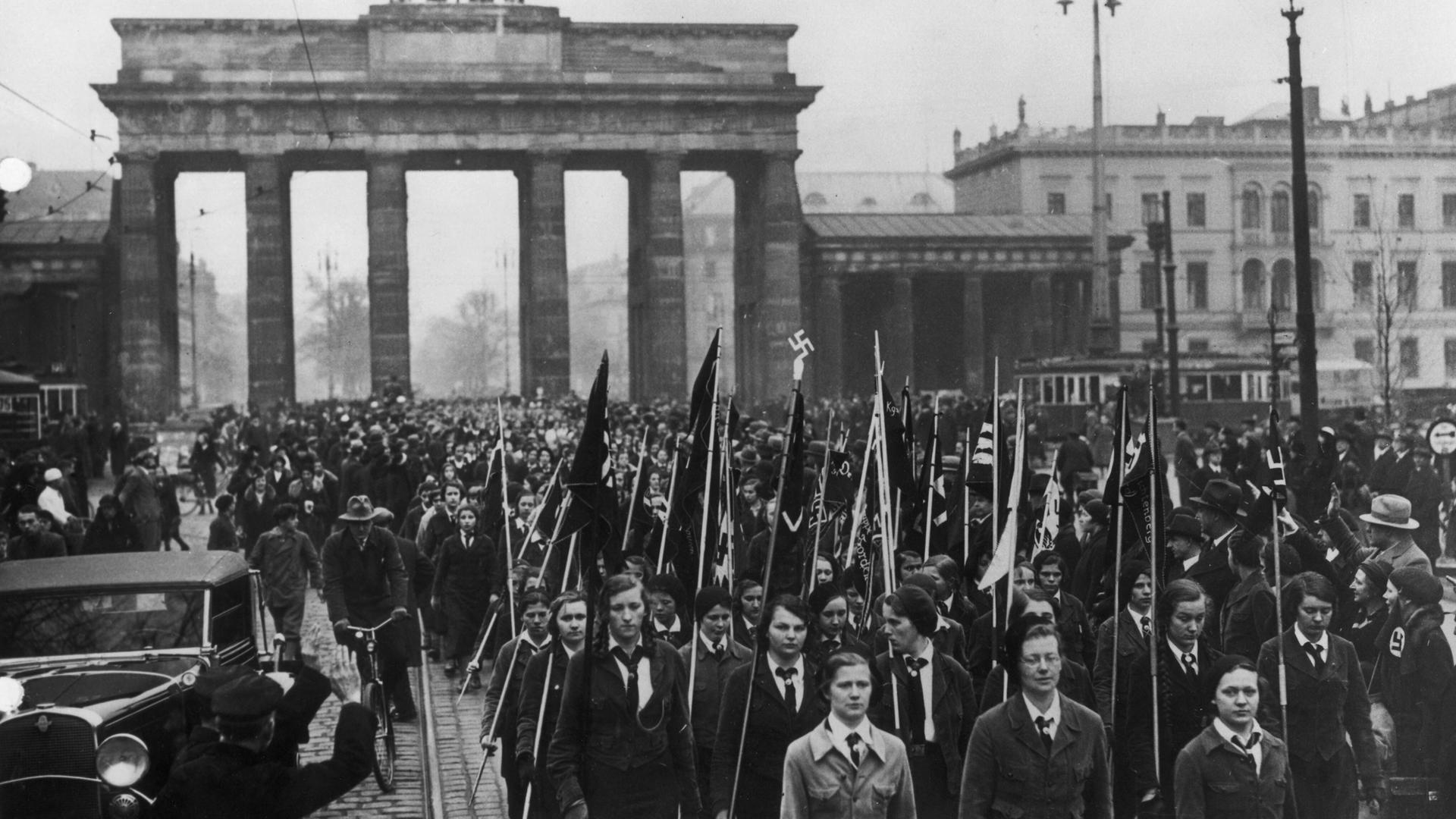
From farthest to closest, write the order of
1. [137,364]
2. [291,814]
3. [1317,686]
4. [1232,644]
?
[137,364], [1232,644], [1317,686], [291,814]

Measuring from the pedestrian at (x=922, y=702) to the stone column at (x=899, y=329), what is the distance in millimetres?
60756

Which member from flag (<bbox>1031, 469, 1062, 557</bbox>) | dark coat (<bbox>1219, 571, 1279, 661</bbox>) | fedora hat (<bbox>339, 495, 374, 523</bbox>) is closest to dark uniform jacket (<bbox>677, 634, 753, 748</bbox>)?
dark coat (<bbox>1219, 571, 1279, 661</bbox>)

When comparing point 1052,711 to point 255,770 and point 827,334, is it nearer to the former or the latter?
point 255,770

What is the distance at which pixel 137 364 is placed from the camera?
6172 centimetres

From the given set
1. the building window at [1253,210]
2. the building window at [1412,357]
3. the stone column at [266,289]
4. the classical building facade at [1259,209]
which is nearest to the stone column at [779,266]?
the stone column at [266,289]

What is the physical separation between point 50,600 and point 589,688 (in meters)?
4.38

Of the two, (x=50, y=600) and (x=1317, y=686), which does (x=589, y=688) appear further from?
(x=50, y=600)

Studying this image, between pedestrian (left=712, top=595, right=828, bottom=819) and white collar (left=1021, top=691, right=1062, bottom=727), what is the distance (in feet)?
3.64

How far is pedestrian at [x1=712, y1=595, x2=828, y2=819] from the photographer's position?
7344mm

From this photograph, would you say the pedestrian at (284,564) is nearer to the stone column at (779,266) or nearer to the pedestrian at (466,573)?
the pedestrian at (466,573)

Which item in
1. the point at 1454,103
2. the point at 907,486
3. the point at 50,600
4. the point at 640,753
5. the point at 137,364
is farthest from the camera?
the point at 1454,103

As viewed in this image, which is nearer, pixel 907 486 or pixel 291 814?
pixel 291 814

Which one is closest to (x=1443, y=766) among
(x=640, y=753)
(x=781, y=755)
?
(x=781, y=755)

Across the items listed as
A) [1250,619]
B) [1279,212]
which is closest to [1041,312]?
[1279,212]
